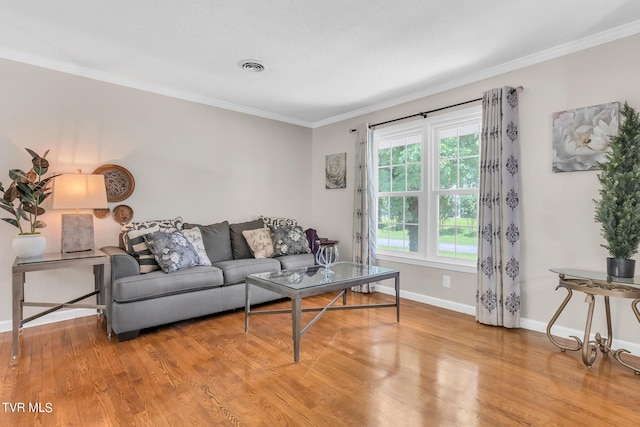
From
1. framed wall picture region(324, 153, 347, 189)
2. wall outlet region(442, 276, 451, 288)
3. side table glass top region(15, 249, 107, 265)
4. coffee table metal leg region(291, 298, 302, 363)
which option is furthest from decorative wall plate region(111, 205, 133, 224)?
wall outlet region(442, 276, 451, 288)

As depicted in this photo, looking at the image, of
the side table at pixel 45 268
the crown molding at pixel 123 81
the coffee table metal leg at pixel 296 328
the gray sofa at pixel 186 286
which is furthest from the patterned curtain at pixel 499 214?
the side table at pixel 45 268

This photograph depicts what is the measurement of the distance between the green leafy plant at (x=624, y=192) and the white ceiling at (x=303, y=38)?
0.89 meters

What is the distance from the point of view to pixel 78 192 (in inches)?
111

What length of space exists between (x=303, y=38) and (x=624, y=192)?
100 inches

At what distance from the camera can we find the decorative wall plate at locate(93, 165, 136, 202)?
334 centimetres

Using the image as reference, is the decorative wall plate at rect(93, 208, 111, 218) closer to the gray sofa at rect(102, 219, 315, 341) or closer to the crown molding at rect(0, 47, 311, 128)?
the gray sofa at rect(102, 219, 315, 341)

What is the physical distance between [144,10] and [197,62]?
798mm

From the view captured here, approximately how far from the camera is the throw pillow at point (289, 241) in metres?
4.07

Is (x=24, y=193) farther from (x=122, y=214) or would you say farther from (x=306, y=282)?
(x=306, y=282)

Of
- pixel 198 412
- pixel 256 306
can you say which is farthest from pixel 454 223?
pixel 198 412

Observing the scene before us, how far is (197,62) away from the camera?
3035mm

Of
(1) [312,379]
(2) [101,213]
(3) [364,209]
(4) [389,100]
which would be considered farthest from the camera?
(3) [364,209]

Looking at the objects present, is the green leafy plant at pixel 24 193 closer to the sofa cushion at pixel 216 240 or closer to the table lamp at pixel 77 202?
the table lamp at pixel 77 202

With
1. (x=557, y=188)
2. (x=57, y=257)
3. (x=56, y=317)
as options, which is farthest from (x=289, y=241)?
(x=557, y=188)
